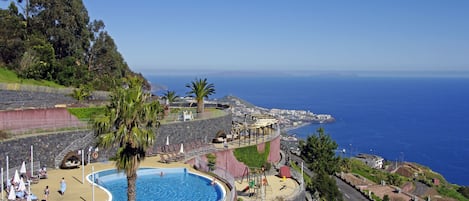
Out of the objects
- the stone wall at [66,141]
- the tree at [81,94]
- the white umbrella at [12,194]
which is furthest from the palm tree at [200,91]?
the white umbrella at [12,194]

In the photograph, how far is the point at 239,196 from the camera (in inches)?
851

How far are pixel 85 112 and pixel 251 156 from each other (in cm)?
1076

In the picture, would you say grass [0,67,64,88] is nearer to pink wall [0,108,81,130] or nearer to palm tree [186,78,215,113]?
pink wall [0,108,81,130]

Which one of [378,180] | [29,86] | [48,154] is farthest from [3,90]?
[378,180]

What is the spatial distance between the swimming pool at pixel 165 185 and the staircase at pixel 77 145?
2.52 m

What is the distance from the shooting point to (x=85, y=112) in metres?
27.8

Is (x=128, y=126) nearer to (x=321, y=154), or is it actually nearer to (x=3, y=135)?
(x=3, y=135)

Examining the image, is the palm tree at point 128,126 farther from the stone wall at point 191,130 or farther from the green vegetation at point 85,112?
the stone wall at point 191,130

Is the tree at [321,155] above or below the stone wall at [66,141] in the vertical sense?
below

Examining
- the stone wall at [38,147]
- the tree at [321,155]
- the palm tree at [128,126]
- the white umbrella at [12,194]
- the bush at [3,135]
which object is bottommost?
the tree at [321,155]

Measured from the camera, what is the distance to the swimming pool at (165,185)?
65.9 ft

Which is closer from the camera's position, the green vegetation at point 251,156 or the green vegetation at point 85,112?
the green vegetation at point 85,112

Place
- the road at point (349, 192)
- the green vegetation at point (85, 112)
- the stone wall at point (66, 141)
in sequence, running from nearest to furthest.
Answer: the stone wall at point (66, 141) < the green vegetation at point (85, 112) < the road at point (349, 192)

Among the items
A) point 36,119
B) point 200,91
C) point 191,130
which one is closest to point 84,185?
point 36,119
